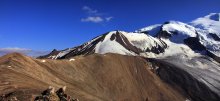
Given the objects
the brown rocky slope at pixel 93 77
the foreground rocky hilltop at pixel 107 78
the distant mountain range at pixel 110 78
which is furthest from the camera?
the distant mountain range at pixel 110 78

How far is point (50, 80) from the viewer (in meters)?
103

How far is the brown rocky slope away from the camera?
90738 millimetres

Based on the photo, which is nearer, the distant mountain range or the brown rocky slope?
the brown rocky slope

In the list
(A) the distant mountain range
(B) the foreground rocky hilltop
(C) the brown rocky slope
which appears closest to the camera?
(C) the brown rocky slope

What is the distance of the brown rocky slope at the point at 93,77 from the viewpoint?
3572 inches

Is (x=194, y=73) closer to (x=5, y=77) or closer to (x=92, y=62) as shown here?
(x=92, y=62)

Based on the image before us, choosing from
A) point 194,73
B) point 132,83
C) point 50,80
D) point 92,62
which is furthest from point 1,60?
point 194,73

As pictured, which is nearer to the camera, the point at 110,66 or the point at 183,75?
the point at 110,66

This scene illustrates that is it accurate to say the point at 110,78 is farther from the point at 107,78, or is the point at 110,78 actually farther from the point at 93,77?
the point at 93,77

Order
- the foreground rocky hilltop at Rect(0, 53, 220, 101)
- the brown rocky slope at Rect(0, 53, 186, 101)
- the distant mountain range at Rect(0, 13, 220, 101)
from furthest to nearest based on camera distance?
the distant mountain range at Rect(0, 13, 220, 101) < the foreground rocky hilltop at Rect(0, 53, 220, 101) < the brown rocky slope at Rect(0, 53, 186, 101)

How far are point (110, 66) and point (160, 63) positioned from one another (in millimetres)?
35351

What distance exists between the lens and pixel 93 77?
441 ft

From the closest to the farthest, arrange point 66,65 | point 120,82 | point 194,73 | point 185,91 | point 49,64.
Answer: point 49,64, point 66,65, point 120,82, point 185,91, point 194,73

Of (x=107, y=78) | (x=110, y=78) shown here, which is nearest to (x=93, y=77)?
(x=107, y=78)
